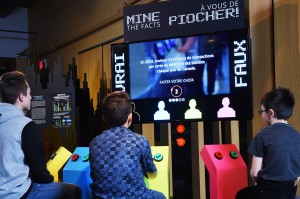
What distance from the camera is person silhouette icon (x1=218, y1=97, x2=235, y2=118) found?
9.86 ft

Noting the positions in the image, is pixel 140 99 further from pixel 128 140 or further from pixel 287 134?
pixel 287 134

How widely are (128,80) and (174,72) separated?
44 centimetres

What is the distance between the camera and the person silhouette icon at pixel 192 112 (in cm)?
312

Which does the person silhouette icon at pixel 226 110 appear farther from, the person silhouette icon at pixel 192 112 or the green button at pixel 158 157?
the green button at pixel 158 157

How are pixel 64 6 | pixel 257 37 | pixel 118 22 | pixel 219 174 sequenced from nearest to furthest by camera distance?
pixel 219 174, pixel 257 37, pixel 118 22, pixel 64 6

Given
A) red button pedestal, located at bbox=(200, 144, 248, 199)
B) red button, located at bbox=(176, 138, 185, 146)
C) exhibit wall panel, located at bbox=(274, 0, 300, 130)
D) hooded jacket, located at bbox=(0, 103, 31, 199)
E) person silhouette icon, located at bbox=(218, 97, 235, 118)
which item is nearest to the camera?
hooded jacket, located at bbox=(0, 103, 31, 199)

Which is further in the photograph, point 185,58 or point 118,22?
point 118,22

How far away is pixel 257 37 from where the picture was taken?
3.14 m

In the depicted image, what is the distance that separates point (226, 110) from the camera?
119 inches

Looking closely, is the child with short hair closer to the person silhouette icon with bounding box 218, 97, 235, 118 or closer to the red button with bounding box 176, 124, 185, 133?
the person silhouette icon with bounding box 218, 97, 235, 118

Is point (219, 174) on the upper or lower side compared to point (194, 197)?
upper

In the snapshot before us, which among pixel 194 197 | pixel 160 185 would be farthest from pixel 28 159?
pixel 194 197

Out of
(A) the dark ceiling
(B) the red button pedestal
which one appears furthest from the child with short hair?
(A) the dark ceiling

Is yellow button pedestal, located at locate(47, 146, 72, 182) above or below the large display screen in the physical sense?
below
